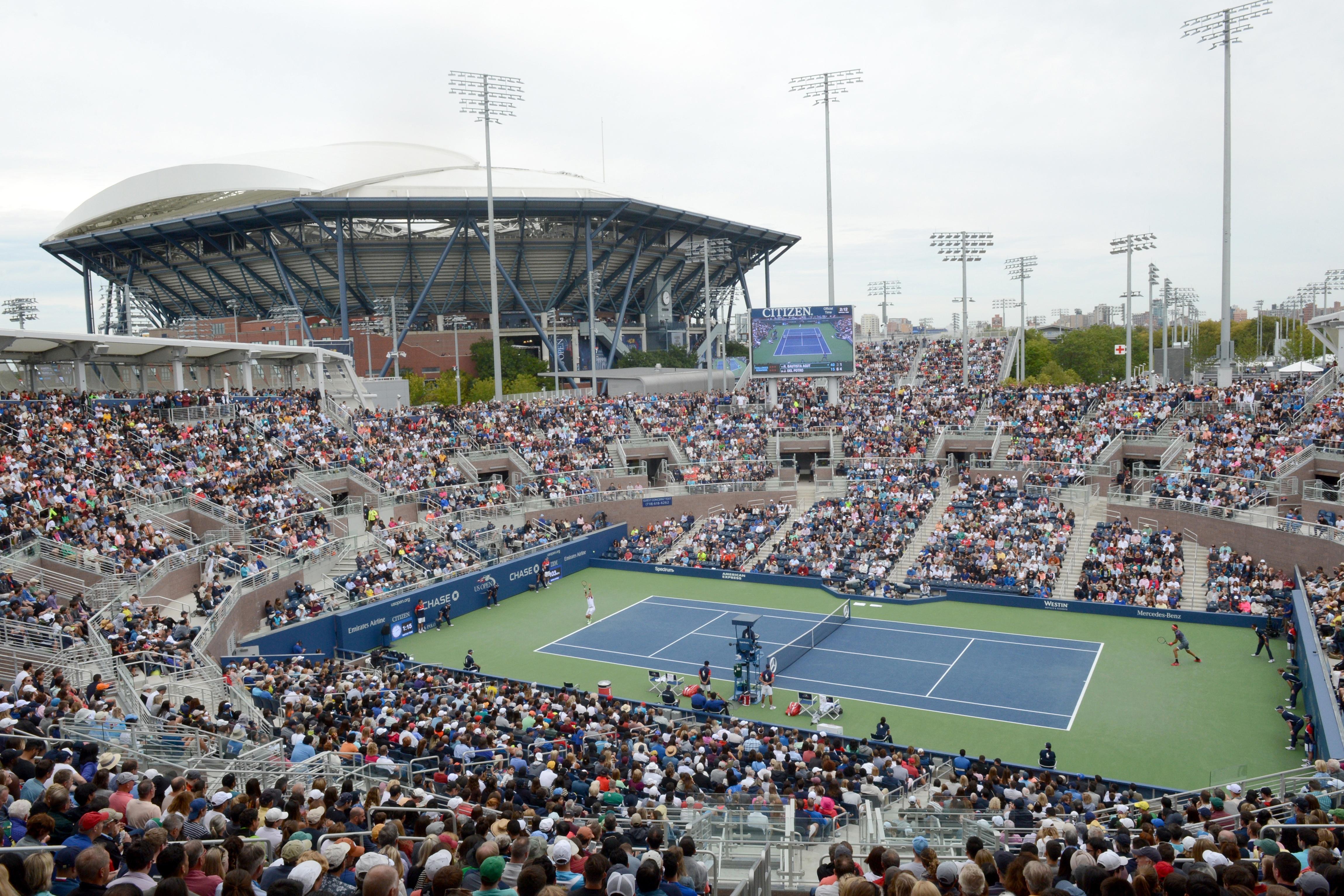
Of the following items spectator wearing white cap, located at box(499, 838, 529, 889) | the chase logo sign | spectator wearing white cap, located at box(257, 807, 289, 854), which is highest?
A: spectator wearing white cap, located at box(499, 838, 529, 889)

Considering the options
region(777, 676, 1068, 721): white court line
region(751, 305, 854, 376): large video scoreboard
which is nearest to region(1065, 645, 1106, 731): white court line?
region(777, 676, 1068, 721): white court line

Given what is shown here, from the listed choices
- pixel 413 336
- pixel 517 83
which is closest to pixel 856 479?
pixel 517 83

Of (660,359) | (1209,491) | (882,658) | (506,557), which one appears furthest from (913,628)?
(660,359)

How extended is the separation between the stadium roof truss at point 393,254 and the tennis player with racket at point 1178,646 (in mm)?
49170

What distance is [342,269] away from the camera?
64250 millimetres

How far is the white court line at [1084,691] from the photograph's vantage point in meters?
22.4

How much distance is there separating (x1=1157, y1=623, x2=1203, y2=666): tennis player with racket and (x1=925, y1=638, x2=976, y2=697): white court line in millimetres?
5561

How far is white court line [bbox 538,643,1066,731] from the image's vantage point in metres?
22.9

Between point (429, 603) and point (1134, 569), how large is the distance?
24.7 m

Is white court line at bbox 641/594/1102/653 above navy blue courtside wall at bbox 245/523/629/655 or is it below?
below

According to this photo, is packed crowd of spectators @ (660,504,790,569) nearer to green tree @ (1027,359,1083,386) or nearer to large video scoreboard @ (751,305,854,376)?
large video scoreboard @ (751,305,854,376)

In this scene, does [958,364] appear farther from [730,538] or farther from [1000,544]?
[730,538]

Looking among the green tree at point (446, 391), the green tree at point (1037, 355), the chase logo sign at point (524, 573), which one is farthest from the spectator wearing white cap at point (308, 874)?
the green tree at point (1037, 355)

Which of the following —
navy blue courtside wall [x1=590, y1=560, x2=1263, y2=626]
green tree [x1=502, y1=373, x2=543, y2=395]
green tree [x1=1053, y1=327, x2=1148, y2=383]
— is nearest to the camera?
navy blue courtside wall [x1=590, y1=560, x2=1263, y2=626]
